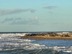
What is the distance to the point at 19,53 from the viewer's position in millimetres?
36500

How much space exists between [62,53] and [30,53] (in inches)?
165

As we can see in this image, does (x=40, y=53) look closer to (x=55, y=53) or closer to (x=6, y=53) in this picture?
(x=55, y=53)

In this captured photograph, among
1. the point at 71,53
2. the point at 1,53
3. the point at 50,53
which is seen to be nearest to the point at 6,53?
the point at 1,53

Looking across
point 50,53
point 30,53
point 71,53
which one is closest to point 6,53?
point 30,53

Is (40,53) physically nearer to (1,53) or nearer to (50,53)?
(50,53)

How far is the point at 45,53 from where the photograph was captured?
1453 inches

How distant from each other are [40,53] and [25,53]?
1.96m

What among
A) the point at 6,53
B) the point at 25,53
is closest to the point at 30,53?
the point at 25,53

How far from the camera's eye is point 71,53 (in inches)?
1428

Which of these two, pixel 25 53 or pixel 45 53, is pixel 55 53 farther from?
pixel 25 53

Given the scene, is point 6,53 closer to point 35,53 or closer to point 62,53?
point 35,53

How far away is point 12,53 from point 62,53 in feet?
21.4

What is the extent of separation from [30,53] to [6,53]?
10.4ft

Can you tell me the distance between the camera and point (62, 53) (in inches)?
1452
